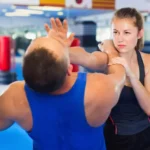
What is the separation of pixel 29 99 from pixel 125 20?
1.91 ft

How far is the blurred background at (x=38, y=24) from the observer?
2141 mm

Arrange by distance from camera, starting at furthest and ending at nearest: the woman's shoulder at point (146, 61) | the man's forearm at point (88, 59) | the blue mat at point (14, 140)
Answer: the blue mat at point (14, 140)
the woman's shoulder at point (146, 61)
the man's forearm at point (88, 59)

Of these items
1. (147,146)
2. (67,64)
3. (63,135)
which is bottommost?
(147,146)

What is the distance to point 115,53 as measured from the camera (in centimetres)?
128

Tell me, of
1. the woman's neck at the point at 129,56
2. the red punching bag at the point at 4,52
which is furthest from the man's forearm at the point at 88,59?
the red punching bag at the point at 4,52

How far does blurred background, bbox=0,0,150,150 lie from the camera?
7.02ft

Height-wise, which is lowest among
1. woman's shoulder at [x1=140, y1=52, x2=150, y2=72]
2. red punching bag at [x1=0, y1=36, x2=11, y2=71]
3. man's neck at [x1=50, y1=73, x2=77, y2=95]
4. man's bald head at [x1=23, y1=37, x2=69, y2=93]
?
red punching bag at [x1=0, y1=36, x2=11, y2=71]

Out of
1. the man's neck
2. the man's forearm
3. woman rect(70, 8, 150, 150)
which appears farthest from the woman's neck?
the man's neck

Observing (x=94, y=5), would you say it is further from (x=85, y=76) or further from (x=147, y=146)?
(x=85, y=76)

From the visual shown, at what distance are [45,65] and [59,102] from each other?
13 cm

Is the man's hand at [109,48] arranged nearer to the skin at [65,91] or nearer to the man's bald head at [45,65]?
the skin at [65,91]

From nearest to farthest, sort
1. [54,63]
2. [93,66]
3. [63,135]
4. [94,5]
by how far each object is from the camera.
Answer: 1. [54,63]
2. [63,135]
3. [93,66]
4. [94,5]

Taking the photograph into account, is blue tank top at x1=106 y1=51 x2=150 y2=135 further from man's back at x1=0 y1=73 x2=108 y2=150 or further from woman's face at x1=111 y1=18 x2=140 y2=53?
man's back at x1=0 y1=73 x2=108 y2=150

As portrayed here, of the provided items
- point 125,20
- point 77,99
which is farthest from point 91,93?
point 125,20
